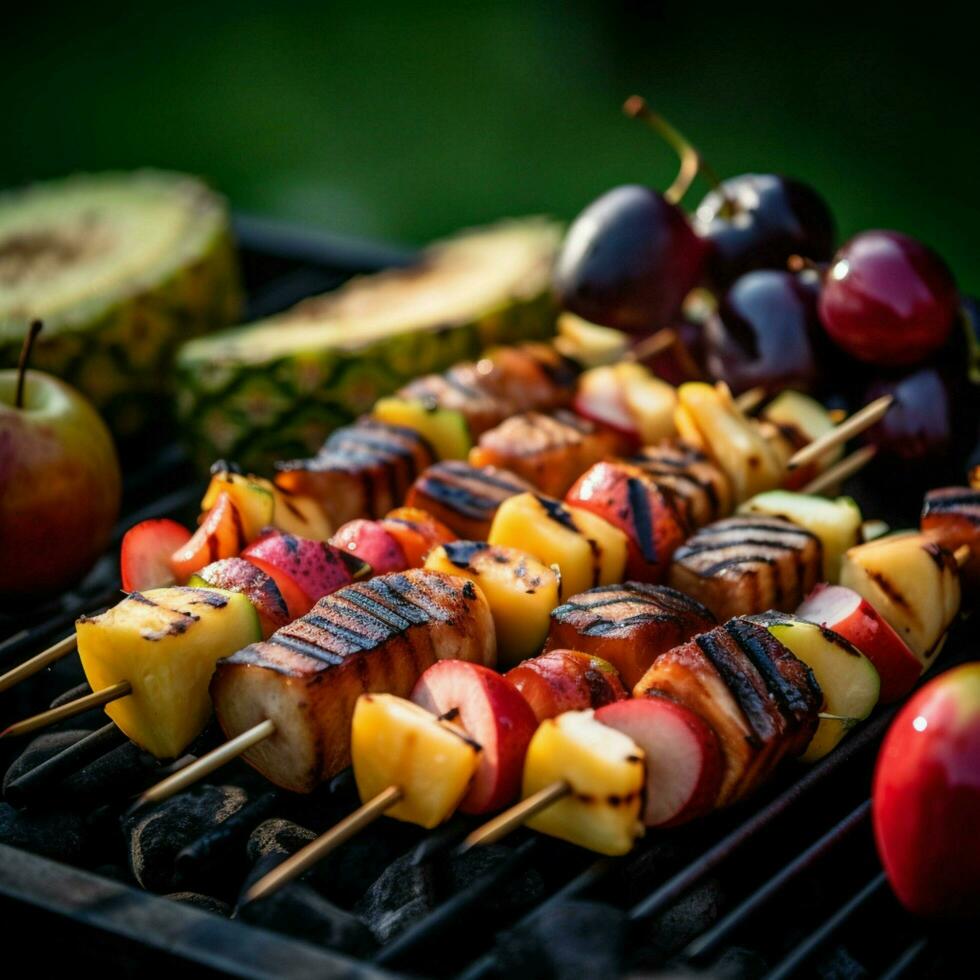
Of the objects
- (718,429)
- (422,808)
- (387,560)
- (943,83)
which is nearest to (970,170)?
(943,83)

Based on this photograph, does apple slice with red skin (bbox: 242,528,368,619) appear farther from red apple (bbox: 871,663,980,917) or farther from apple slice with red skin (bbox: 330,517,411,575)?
red apple (bbox: 871,663,980,917)

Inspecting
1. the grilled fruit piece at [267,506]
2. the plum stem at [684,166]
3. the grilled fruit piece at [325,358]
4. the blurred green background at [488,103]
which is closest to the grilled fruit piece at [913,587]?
the grilled fruit piece at [267,506]

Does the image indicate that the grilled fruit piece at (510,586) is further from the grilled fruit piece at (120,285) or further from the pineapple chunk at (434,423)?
the grilled fruit piece at (120,285)

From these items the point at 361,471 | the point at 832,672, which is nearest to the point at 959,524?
the point at 832,672

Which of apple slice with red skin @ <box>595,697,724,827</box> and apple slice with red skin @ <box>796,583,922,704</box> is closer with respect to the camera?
apple slice with red skin @ <box>595,697,724,827</box>

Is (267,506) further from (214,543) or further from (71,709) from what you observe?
Answer: (71,709)

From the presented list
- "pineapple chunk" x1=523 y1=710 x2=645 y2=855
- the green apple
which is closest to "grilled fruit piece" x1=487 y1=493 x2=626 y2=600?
"pineapple chunk" x1=523 y1=710 x2=645 y2=855
